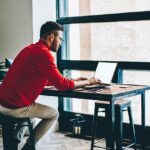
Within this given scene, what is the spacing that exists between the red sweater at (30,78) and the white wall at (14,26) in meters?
1.62

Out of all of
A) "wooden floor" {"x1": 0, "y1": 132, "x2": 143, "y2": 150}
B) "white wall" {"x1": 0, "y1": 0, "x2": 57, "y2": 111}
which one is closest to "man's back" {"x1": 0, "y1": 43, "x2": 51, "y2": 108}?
"wooden floor" {"x1": 0, "y1": 132, "x2": 143, "y2": 150}

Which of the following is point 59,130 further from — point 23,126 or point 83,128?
point 23,126

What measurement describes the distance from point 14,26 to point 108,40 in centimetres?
135

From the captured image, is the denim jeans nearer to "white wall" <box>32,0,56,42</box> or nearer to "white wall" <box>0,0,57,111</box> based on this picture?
"white wall" <box>0,0,57,111</box>

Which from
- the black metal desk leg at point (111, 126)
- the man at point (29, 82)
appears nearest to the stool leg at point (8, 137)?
the man at point (29, 82)

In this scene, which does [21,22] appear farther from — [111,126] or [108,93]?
[111,126]

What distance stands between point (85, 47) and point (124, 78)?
0.77 m

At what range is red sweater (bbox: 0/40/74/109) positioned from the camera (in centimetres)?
321

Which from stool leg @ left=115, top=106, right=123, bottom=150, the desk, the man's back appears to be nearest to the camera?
the desk

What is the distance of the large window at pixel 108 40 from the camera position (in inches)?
170

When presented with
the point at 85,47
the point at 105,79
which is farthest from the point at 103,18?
the point at 105,79

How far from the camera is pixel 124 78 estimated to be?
4477 mm

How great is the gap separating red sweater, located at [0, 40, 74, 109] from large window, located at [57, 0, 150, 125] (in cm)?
136

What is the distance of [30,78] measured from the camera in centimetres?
326
